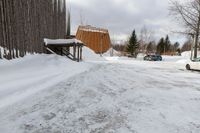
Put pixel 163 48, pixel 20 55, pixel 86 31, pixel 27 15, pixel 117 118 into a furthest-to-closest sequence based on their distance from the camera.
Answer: pixel 163 48
pixel 86 31
pixel 27 15
pixel 20 55
pixel 117 118

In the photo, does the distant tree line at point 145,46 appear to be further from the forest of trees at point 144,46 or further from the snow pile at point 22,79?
the snow pile at point 22,79

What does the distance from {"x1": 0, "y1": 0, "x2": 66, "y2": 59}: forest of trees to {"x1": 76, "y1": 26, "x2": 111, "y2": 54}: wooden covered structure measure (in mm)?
29552

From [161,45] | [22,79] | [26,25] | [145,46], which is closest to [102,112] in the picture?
[22,79]

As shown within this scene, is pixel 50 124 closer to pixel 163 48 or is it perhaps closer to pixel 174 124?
pixel 174 124

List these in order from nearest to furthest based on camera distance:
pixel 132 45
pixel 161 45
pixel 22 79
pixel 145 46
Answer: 1. pixel 22 79
2. pixel 132 45
3. pixel 145 46
4. pixel 161 45

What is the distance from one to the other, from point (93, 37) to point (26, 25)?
36.4 metres

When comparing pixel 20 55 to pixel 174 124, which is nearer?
pixel 174 124

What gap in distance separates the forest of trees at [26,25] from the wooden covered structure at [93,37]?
97.0ft

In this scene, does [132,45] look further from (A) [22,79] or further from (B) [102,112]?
(B) [102,112]

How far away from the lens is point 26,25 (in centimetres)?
1108

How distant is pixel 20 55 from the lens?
10211 mm

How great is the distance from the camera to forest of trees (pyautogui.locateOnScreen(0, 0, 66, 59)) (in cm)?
908

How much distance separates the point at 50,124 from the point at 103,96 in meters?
2.29

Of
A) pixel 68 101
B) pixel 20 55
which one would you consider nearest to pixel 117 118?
pixel 68 101
